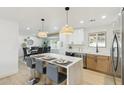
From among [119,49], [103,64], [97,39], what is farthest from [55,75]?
[97,39]

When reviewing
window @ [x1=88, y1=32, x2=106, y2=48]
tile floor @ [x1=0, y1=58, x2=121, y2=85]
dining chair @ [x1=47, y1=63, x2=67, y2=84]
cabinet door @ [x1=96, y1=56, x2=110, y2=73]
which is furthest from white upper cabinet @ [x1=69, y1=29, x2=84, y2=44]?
dining chair @ [x1=47, y1=63, x2=67, y2=84]

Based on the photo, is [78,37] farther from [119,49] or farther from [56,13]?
[119,49]

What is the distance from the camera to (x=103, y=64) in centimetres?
363

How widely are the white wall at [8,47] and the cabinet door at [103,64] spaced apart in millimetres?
3170

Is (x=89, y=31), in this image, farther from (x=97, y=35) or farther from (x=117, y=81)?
(x=117, y=81)

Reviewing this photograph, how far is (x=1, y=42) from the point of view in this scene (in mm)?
3297

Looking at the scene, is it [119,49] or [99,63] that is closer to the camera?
[119,49]

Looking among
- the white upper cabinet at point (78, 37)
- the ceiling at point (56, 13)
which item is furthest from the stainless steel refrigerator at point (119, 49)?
the white upper cabinet at point (78, 37)

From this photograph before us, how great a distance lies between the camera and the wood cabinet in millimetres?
3505

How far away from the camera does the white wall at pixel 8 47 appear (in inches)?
131

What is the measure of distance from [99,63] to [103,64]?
0.16 metres

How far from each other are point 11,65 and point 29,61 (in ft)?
2.89

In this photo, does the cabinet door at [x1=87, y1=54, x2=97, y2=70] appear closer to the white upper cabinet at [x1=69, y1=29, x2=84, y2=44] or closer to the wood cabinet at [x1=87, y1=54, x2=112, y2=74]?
the wood cabinet at [x1=87, y1=54, x2=112, y2=74]
